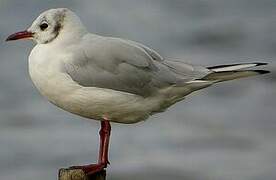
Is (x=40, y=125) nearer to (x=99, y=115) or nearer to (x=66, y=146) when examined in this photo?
(x=66, y=146)

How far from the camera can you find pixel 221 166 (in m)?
10.1

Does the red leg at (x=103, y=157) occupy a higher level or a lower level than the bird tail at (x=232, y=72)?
lower

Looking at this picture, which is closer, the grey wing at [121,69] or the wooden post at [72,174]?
the wooden post at [72,174]

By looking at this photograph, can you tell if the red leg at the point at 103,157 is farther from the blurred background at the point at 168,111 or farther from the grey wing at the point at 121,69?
the blurred background at the point at 168,111

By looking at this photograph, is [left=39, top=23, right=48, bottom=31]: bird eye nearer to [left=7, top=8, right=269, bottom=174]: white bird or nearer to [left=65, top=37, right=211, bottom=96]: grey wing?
[left=7, top=8, right=269, bottom=174]: white bird

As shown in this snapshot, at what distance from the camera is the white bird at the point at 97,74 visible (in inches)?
225

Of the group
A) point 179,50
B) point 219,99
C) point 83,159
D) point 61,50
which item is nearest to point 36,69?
point 61,50

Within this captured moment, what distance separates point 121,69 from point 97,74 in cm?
13

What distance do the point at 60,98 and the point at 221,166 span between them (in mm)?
4555

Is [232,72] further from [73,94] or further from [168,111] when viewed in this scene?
[168,111]

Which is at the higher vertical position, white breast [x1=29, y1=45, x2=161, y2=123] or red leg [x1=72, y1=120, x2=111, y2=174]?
→ white breast [x1=29, y1=45, x2=161, y2=123]

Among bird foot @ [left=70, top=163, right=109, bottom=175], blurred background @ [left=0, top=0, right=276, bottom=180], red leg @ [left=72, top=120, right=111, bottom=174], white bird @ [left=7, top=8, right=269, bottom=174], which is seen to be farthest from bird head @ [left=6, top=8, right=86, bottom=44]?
blurred background @ [left=0, top=0, right=276, bottom=180]

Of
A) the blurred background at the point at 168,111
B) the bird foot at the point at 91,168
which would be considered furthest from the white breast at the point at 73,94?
the blurred background at the point at 168,111

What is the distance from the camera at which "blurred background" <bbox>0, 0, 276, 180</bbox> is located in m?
10.1
